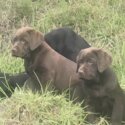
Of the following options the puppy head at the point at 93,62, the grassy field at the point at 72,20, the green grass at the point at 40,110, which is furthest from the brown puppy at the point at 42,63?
the grassy field at the point at 72,20

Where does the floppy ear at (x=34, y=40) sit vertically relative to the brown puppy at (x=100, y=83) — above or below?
above

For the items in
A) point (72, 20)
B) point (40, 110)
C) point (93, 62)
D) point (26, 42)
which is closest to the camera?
point (93, 62)

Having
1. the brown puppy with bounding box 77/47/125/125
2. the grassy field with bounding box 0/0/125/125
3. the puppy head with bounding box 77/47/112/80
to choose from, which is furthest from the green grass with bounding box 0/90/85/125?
the grassy field with bounding box 0/0/125/125

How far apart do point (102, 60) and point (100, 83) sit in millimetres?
279

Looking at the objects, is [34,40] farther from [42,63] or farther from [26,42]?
[42,63]

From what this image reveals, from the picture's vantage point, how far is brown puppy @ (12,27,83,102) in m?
6.78

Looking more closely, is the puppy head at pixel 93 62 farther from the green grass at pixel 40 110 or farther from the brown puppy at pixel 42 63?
the brown puppy at pixel 42 63

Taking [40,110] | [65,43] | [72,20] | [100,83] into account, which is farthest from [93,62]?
[72,20]

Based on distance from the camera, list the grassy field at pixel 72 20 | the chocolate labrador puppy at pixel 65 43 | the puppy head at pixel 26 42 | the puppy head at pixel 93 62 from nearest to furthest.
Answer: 1. the puppy head at pixel 93 62
2. the puppy head at pixel 26 42
3. the chocolate labrador puppy at pixel 65 43
4. the grassy field at pixel 72 20

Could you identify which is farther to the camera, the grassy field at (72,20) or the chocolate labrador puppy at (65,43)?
the grassy field at (72,20)

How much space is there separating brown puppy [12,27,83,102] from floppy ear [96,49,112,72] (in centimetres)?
66

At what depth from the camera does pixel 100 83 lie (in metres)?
6.38

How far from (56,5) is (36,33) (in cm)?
334

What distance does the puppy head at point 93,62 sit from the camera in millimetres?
6230
